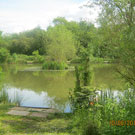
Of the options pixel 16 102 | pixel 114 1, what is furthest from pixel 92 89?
pixel 16 102

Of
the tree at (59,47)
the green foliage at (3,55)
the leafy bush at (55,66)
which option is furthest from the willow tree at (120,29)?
the green foliage at (3,55)

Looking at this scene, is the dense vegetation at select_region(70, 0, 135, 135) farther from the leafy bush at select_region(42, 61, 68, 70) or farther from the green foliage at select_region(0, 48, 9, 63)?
the green foliage at select_region(0, 48, 9, 63)

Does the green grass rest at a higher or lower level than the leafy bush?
lower

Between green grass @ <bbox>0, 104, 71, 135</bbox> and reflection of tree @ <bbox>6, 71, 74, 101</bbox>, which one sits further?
reflection of tree @ <bbox>6, 71, 74, 101</bbox>

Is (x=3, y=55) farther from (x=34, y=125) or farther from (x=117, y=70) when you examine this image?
(x=117, y=70)

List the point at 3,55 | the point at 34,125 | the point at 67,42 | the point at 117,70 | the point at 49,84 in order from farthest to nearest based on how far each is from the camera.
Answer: the point at 3,55, the point at 67,42, the point at 49,84, the point at 117,70, the point at 34,125

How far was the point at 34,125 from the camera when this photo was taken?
144 inches

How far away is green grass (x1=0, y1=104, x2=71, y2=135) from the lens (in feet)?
10.4

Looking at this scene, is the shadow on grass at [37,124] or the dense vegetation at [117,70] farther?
the shadow on grass at [37,124]

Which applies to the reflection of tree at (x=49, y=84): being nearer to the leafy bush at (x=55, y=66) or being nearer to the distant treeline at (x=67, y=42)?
the distant treeline at (x=67, y=42)

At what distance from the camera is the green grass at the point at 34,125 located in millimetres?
3167

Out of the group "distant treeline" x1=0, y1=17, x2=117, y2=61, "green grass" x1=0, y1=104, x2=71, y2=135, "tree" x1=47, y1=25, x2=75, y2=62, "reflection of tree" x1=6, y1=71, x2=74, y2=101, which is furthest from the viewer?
"tree" x1=47, y1=25, x2=75, y2=62

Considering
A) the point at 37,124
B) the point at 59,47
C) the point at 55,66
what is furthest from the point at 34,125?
the point at 59,47

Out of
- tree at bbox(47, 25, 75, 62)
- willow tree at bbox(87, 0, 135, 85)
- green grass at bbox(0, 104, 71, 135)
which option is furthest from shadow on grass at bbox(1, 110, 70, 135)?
tree at bbox(47, 25, 75, 62)
